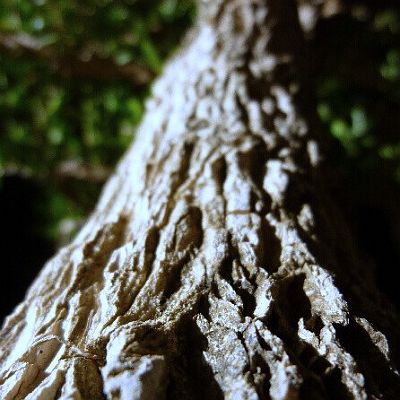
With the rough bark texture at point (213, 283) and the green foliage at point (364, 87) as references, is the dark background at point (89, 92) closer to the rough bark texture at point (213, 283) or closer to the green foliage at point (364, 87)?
the green foliage at point (364, 87)

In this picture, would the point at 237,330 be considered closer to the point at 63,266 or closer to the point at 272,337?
the point at 272,337

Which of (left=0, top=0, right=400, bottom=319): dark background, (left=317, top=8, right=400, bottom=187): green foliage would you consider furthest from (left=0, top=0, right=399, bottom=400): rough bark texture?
(left=0, top=0, right=400, bottom=319): dark background

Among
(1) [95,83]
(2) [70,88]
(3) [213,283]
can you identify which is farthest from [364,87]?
(3) [213,283]

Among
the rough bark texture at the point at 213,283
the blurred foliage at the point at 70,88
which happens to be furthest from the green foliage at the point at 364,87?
the blurred foliage at the point at 70,88

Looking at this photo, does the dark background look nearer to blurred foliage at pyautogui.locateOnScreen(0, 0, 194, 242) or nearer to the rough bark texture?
blurred foliage at pyautogui.locateOnScreen(0, 0, 194, 242)

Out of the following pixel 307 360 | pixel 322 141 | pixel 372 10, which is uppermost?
pixel 372 10

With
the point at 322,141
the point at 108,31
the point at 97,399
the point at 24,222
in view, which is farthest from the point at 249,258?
the point at 108,31
